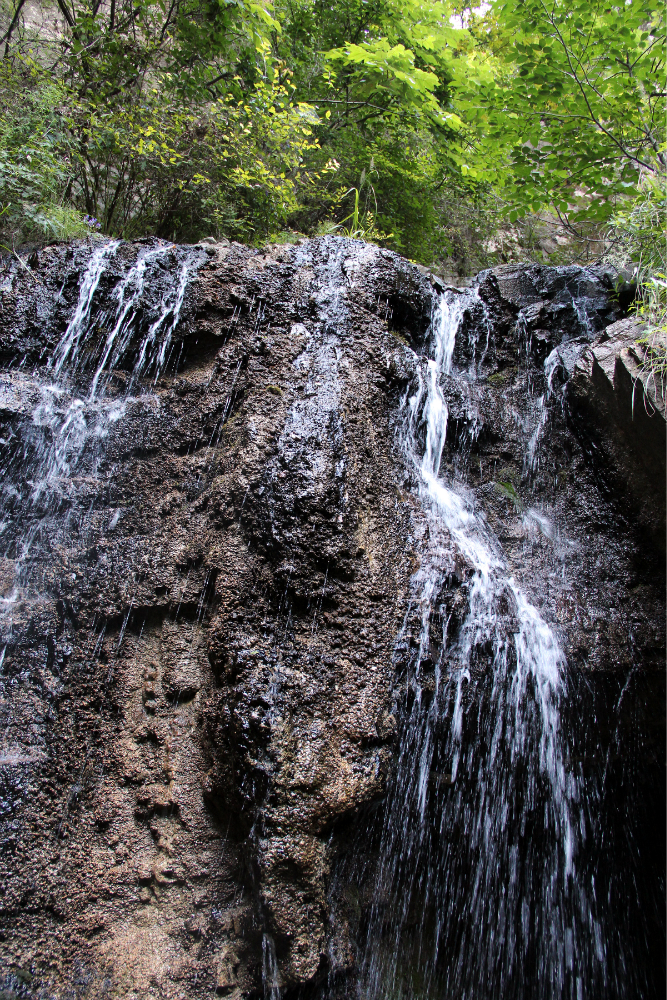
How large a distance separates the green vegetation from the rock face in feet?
3.98

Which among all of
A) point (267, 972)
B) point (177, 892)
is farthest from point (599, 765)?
point (177, 892)

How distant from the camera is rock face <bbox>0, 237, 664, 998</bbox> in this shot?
236cm

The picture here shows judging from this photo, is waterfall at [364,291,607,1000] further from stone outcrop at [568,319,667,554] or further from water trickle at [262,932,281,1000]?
stone outcrop at [568,319,667,554]

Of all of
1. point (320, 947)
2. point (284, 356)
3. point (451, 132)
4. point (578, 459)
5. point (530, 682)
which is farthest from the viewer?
point (451, 132)

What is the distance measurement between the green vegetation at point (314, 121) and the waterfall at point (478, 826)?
2.36 meters

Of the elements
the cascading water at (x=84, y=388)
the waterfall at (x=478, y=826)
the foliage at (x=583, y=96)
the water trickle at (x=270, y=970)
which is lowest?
the water trickle at (x=270, y=970)

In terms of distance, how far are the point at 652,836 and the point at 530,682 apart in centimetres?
121

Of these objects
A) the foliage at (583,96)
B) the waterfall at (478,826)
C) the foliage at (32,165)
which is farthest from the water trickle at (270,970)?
the foliage at (583,96)

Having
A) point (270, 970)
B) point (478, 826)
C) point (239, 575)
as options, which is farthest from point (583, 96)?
point (270, 970)

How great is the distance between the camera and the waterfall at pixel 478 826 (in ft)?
8.84

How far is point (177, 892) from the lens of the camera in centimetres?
251

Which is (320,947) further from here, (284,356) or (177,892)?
(284,356)

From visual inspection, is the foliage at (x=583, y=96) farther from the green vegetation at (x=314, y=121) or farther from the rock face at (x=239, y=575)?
the rock face at (x=239, y=575)

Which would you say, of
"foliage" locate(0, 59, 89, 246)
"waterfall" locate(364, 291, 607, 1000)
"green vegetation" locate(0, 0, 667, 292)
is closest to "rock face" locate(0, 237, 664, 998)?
"waterfall" locate(364, 291, 607, 1000)
